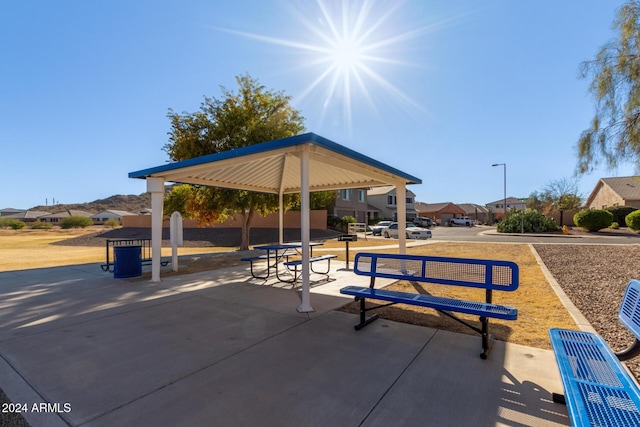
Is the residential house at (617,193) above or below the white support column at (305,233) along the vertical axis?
above

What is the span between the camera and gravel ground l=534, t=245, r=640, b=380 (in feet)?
14.1

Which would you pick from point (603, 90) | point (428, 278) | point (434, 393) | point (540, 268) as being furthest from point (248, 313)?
point (603, 90)

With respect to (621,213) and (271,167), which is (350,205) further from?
(271,167)

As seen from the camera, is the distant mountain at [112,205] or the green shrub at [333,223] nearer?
the green shrub at [333,223]

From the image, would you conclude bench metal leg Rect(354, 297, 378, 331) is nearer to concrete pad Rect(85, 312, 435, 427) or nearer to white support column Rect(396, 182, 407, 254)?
concrete pad Rect(85, 312, 435, 427)

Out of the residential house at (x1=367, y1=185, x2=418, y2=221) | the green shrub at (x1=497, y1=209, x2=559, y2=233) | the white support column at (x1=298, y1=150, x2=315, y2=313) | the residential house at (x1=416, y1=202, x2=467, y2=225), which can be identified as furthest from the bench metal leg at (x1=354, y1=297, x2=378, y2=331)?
the residential house at (x1=416, y1=202, x2=467, y2=225)

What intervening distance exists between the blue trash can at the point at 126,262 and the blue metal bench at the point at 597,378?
979 centimetres

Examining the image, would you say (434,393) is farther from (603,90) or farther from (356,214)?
(356,214)

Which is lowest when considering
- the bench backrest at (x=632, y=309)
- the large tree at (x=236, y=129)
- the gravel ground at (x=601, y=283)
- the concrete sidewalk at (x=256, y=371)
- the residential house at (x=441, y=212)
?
the concrete sidewalk at (x=256, y=371)

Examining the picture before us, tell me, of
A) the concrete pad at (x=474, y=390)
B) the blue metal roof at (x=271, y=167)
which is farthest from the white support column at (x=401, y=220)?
the concrete pad at (x=474, y=390)

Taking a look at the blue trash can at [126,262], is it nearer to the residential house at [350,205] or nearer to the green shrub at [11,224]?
the residential house at [350,205]

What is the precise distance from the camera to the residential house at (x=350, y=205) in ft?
129

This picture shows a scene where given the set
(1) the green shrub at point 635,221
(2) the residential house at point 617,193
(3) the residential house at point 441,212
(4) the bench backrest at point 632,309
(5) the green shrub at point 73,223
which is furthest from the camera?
(3) the residential house at point 441,212

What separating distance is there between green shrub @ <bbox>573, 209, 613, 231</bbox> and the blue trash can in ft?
111
